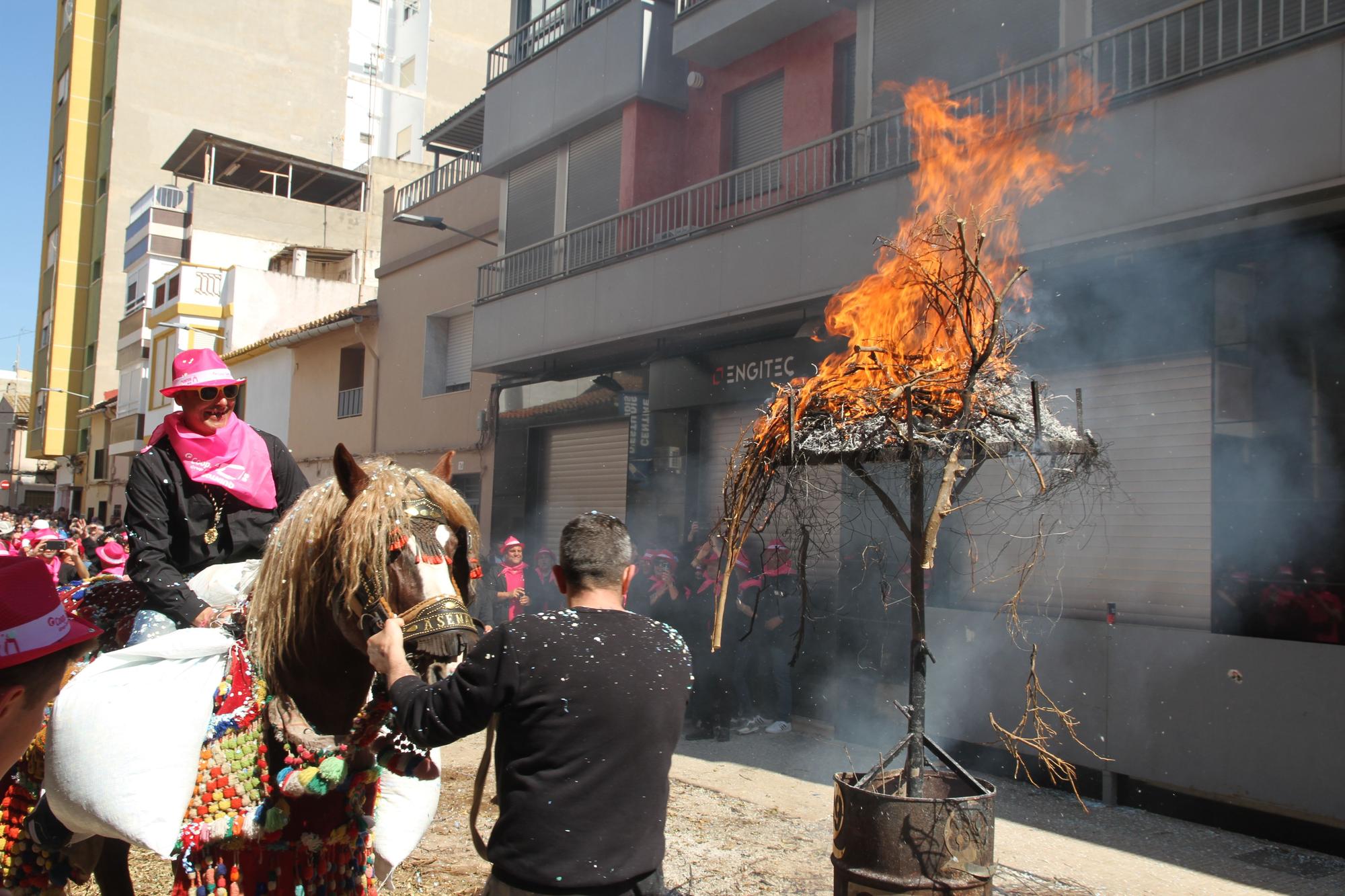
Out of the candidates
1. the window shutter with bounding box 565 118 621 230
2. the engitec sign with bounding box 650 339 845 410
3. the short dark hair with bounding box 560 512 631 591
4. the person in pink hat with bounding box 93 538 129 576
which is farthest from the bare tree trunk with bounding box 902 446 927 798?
the person in pink hat with bounding box 93 538 129 576

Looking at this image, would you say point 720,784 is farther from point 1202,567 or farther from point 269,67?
point 269,67

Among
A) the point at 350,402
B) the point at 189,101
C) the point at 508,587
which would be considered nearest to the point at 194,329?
the point at 350,402

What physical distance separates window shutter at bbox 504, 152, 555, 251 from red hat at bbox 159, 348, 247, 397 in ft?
38.5

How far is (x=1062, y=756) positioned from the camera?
25.1 ft

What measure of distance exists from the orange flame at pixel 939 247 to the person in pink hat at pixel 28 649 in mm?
3425

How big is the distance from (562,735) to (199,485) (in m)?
2.15

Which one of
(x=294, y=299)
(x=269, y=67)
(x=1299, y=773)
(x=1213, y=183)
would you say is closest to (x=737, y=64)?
(x=1213, y=183)

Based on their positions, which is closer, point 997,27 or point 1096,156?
point 1096,156

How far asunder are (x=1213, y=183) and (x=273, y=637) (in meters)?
6.69

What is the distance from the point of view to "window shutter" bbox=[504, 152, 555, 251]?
15.7m

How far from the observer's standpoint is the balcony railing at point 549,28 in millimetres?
14711

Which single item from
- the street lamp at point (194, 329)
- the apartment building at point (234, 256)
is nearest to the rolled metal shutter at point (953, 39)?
the apartment building at point (234, 256)

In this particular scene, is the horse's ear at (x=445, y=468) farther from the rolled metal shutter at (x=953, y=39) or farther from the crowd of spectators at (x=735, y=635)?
the rolled metal shutter at (x=953, y=39)

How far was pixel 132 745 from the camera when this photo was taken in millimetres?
2910
